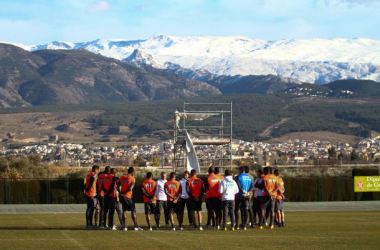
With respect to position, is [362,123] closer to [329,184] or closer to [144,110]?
[144,110]

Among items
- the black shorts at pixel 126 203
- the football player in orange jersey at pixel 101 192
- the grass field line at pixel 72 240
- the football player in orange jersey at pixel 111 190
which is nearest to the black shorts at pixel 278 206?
the black shorts at pixel 126 203

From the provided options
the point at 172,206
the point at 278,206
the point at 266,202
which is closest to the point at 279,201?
the point at 278,206

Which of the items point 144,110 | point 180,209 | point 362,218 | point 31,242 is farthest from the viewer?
point 144,110

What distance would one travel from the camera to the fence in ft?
165

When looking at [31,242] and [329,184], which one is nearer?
[31,242]

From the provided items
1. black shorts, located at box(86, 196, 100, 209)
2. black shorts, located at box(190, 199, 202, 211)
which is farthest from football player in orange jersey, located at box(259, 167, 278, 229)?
black shorts, located at box(86, 196, 100, 209)

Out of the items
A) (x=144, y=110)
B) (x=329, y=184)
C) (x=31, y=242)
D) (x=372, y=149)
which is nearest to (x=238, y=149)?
(x=372, y=149)

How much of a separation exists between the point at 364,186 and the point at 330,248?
32.2 meters

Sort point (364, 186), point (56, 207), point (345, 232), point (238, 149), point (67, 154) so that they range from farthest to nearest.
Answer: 1. point (238, 149)
2. point (67, 154)
3. point (364, 186)
4. point (56, 207)
5. point (345, 232)

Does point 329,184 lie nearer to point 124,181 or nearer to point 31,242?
point 124,181

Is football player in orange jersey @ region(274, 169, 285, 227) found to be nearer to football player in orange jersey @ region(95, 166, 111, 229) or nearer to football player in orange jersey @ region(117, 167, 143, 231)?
football player in orange jersey @ region(117, 167, 143, 231)

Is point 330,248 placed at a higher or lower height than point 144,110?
lower

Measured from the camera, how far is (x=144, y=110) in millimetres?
196125

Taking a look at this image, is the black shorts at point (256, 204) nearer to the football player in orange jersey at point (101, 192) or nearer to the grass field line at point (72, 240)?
the football player in orange jersey at point (101, 192)
